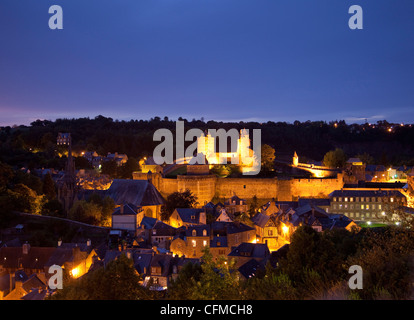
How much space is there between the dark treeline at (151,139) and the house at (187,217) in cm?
2681

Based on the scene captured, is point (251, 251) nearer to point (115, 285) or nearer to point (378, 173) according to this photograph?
point (115, 285)

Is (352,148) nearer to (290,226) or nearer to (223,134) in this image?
(223,134)

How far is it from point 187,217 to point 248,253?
850cm

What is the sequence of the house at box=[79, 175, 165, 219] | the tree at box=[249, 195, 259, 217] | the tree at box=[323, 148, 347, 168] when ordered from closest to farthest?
the house at box=[79, 175, 165, 219] → the tree at box=[249, 195, 259, 217] → the tree at box=[323, 148, 347, 168]

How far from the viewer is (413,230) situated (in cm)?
1173

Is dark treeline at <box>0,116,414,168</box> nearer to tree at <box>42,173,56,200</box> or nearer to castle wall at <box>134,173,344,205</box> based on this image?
tree at <box>42,173,56,200</box>

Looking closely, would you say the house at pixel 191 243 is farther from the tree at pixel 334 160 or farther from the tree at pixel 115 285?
the tree at pixel 334 160

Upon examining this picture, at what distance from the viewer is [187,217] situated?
2938 cm

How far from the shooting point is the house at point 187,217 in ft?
92.8

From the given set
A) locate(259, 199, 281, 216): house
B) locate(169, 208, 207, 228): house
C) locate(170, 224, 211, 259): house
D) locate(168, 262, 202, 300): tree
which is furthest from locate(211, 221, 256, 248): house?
locate(168, 262, 202, 300): tree

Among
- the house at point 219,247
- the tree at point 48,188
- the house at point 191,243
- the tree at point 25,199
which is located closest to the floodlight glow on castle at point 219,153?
the tree at point 48,188

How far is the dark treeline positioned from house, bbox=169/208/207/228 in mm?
26814

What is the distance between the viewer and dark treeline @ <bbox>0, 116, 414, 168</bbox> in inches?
2376

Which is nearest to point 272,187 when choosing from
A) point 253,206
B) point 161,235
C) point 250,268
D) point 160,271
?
point 253,206
